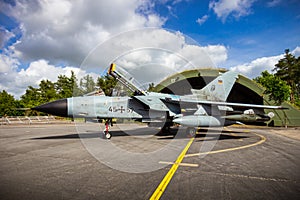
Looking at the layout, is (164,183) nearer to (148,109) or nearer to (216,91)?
(148,109)

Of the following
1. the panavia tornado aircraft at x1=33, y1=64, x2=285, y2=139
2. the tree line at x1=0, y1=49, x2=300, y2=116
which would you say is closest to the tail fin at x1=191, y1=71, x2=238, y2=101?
the panavia tornado aircraft at x1=33, y1=64, x2=285, y2=139

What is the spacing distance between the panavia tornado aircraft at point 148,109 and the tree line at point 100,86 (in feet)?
3.85

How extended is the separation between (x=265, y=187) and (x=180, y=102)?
843cm

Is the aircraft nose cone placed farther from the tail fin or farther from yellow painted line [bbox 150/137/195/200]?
the tail fin

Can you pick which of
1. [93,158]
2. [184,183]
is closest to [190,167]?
[184,183]

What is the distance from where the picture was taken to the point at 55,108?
878cm

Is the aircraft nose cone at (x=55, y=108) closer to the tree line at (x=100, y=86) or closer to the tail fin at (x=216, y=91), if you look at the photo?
the tree line at (x=100, y=86)

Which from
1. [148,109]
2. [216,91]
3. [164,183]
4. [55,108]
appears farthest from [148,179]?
[216,91]

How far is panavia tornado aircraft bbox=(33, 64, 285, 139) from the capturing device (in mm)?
9367

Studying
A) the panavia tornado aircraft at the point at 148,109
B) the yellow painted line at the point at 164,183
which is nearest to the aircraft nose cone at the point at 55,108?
the panavia tornado aircraft at the point at 148,109

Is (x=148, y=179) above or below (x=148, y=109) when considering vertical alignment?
below

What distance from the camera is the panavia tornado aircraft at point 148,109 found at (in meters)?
9.37

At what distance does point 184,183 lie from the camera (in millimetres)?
3834

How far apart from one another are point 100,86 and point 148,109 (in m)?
33.8
